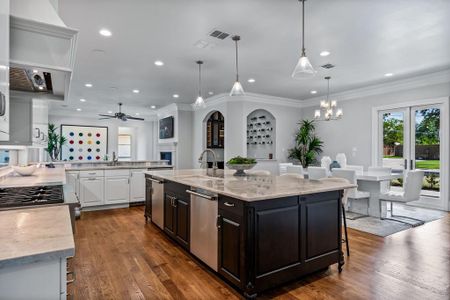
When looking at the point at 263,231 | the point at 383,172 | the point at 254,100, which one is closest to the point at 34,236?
the point at 263,231

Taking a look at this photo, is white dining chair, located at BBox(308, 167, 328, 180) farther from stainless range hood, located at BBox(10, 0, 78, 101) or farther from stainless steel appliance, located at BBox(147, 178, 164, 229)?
stainless range hood, located at BBox(10, 0, 78, 101)

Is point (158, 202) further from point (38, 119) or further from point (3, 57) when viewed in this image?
point (3, 57)

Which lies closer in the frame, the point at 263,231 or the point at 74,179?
the point at 263,231

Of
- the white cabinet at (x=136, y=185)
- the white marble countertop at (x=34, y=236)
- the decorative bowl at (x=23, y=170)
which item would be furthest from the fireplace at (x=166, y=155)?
the white marble countertop at (x=34, y=236)

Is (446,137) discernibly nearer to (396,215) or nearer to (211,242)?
(396,215)

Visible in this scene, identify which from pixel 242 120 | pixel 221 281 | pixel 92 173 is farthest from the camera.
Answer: pixel 242 120

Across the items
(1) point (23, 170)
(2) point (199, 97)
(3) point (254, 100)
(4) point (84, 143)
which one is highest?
(3) point (254, 100)

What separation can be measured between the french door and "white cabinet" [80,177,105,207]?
20.1 ft

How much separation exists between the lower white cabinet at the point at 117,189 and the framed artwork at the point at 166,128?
3534mm

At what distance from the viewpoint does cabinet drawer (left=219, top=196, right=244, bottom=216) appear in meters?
1.99

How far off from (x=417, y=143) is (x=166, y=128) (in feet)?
23.3

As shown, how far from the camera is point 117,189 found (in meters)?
5.21

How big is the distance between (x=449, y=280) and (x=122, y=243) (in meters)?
3.46

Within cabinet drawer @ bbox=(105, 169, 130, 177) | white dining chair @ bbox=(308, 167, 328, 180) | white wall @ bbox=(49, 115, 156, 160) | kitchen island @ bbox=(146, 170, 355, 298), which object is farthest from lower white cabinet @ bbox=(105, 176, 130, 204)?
white wall @ bbox=(49, 115, 156, 160)
